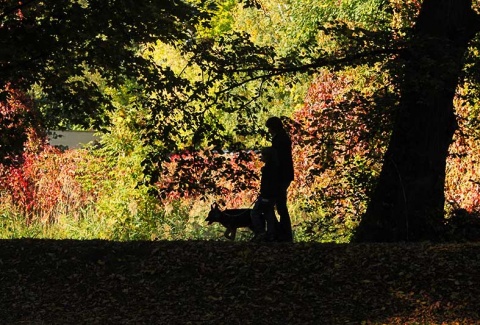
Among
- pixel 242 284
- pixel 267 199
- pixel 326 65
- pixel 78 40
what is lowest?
pixel 242 284

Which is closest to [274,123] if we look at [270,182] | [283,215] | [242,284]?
[270,182]

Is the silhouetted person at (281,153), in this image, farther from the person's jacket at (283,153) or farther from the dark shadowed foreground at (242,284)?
the dark shadowed foreground at (242,284)

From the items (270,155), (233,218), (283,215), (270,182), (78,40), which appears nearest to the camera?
(78,40)

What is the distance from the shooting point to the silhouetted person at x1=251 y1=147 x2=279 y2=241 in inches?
395

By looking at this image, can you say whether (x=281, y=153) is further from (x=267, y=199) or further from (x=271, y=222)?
(x=271, y=222)

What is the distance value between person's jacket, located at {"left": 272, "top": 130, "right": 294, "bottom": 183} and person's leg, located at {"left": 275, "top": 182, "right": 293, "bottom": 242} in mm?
156

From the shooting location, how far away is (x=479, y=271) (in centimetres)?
813

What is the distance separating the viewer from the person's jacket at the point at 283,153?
1005 centimetres

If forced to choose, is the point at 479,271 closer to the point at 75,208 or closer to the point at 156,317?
the point at 156,317

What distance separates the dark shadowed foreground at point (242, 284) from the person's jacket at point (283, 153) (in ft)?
3.57

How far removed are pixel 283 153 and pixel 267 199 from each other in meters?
0.65

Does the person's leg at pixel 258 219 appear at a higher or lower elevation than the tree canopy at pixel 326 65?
lower

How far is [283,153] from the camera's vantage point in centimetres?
1006

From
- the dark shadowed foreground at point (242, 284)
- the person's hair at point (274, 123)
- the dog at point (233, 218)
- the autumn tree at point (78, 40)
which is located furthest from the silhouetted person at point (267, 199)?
the autumn tree at point (78, 40)
